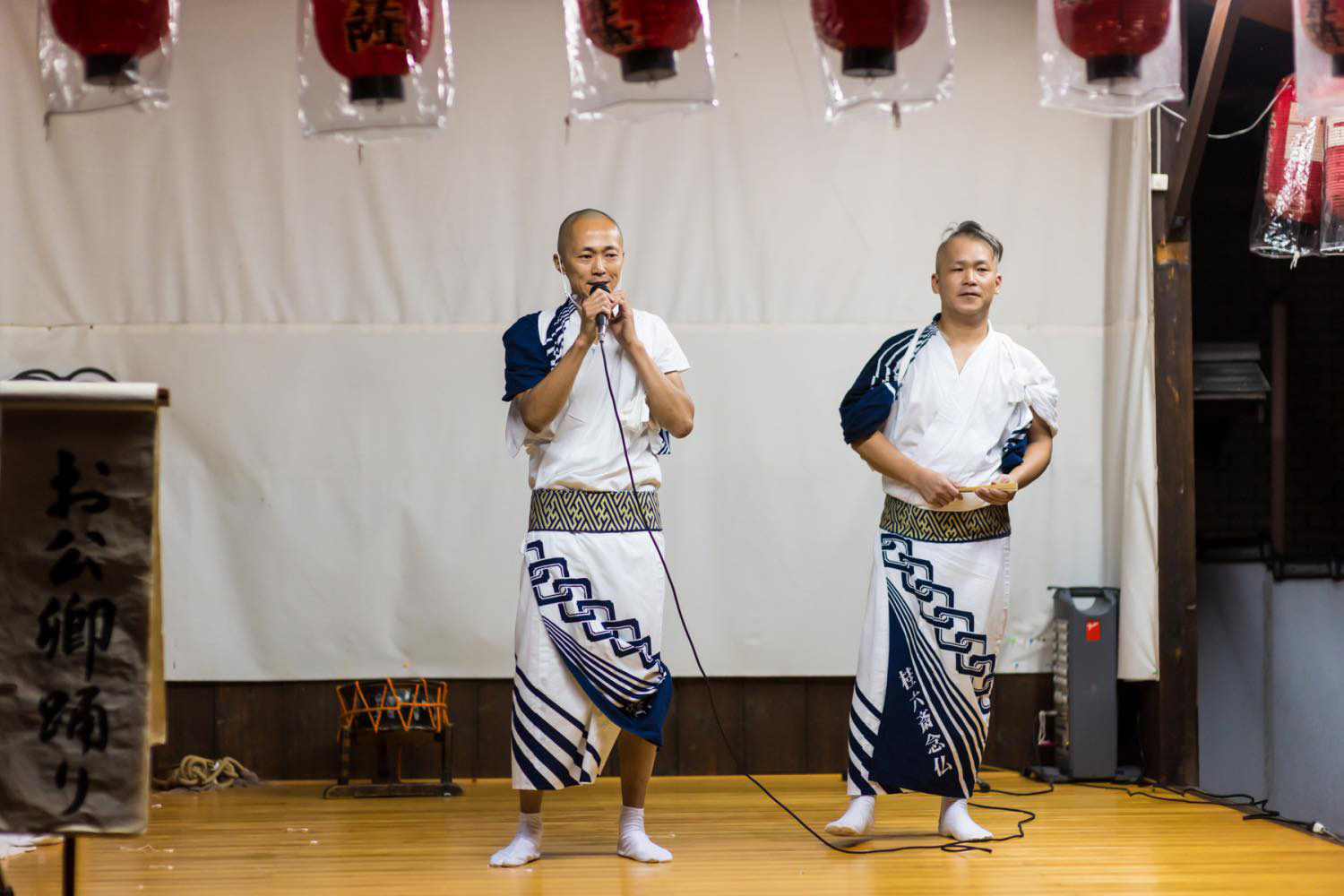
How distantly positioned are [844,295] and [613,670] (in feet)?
7.11

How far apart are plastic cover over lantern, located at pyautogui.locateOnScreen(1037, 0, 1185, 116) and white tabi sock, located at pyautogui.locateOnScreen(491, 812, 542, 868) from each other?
6.88ft

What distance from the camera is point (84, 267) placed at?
200 inches

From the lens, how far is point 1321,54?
8.64 feet

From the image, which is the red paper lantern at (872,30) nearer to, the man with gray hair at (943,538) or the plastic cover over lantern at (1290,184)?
the man with gray hair at (943,538)

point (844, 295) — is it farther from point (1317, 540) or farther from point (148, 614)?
point (148, 614)

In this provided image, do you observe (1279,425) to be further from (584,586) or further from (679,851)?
(584,586)

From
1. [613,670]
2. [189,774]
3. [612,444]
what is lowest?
[189,774]

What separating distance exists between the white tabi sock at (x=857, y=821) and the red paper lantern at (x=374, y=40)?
223cm

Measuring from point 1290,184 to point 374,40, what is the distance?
2.91 metres

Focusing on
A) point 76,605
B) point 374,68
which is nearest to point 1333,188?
point 374,68

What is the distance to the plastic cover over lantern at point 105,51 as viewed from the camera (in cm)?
257

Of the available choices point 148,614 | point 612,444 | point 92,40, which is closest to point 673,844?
point 612,444

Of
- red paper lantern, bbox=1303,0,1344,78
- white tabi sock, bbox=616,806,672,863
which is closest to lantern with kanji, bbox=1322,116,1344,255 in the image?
red paper lantern, bbox=1303,0,1344,78

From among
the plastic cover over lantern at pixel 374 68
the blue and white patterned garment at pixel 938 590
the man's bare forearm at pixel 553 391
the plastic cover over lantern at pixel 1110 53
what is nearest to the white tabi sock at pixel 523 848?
the blue and white patterned garment at pixel 938 590
